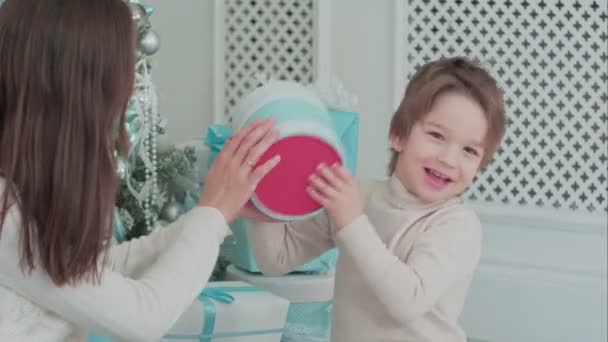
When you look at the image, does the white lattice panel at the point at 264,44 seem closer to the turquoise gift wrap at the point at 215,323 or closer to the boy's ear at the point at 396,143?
the turquoise gift wrap at the point at 215,323

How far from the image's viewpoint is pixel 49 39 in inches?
46.9

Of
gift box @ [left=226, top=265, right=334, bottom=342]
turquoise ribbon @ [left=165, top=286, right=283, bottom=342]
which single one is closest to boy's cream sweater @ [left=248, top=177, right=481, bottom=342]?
turquoise ribbon @ [left=165, top=286, right=283, bottom=342]

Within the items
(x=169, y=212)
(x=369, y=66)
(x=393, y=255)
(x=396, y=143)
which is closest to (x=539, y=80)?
(x=369, y=66)

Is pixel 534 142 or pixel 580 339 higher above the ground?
pixel 534 142

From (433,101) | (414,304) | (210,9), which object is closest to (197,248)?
(414,304)

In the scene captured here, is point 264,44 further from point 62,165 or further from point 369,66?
point 62,165

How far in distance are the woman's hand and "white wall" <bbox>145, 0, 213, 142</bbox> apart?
193cm

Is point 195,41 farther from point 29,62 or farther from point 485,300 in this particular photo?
point 29,62

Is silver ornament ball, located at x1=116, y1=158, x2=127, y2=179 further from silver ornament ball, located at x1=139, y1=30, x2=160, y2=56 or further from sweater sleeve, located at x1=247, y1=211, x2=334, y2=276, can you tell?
sweater sleeve, located at x1=247, y1=211, x2=334, y2=276

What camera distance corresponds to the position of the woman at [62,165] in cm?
119

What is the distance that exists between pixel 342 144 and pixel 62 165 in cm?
128

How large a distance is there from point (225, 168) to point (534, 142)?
1.83 metres

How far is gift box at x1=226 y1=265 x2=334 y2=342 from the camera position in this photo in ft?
7.85

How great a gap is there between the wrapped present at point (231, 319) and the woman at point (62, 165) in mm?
713
